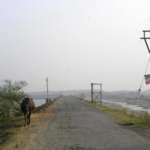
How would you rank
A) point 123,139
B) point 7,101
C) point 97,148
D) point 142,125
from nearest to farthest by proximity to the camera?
1. point 97,148
2. point 123,139
3. point 142,125
4. point 7,101

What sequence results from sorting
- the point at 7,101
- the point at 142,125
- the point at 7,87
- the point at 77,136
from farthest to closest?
the point at 7,87, the point at 7,101, the point at 142,125, the point at 77,136

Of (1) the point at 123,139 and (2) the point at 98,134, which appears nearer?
(1) the point at 123,139

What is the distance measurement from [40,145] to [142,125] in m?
12.1

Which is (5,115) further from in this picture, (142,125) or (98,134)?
(98,134)

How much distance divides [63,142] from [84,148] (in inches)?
96.3

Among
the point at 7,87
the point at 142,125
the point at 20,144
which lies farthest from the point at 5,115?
the point at 20,144

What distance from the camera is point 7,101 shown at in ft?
179

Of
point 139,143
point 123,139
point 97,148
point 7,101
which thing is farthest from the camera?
point 7,101

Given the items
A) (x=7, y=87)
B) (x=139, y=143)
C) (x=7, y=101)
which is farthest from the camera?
(x=7, y=87)

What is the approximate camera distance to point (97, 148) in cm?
1786

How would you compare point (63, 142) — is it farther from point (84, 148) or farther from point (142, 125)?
point (142, 125)

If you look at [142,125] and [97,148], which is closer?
[97,148]

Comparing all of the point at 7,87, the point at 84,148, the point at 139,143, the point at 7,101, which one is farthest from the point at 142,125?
the point at 7,87

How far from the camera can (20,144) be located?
773 inches
